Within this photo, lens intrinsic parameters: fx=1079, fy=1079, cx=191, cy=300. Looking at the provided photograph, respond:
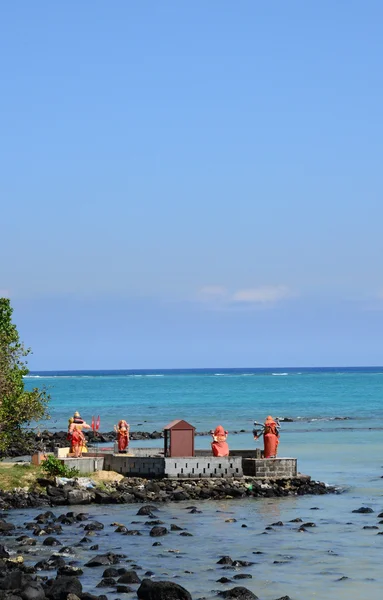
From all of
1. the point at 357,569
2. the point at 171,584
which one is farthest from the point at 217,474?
the point at 171,584

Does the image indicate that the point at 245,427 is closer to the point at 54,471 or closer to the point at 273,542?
the point at 54,471

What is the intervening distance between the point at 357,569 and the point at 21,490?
17.7 meters

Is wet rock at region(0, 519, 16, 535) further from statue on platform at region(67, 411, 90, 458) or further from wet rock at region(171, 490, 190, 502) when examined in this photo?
statue on platform at region(67, 411, 90, 458)

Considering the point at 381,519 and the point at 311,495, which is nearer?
the point at 381,519

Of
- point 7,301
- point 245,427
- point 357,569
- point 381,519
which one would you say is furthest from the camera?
point 245,427

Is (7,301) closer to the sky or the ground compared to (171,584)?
closer to the sky

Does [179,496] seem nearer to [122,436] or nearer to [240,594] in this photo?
[122,436]

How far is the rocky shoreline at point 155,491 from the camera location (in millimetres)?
44469

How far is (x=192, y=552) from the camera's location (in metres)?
34.5

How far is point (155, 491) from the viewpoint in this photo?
46.6m

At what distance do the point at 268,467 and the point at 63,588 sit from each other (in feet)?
75.6

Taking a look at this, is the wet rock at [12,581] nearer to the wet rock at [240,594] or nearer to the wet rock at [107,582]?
the wet rock at [107,582]

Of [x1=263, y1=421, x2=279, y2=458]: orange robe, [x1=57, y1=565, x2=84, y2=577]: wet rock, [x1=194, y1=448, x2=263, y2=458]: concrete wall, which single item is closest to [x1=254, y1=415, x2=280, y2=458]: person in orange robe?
[x1=263, y1=421, x2=279, y2=458]: orange robe

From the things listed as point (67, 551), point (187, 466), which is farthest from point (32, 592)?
point (187, 466)
